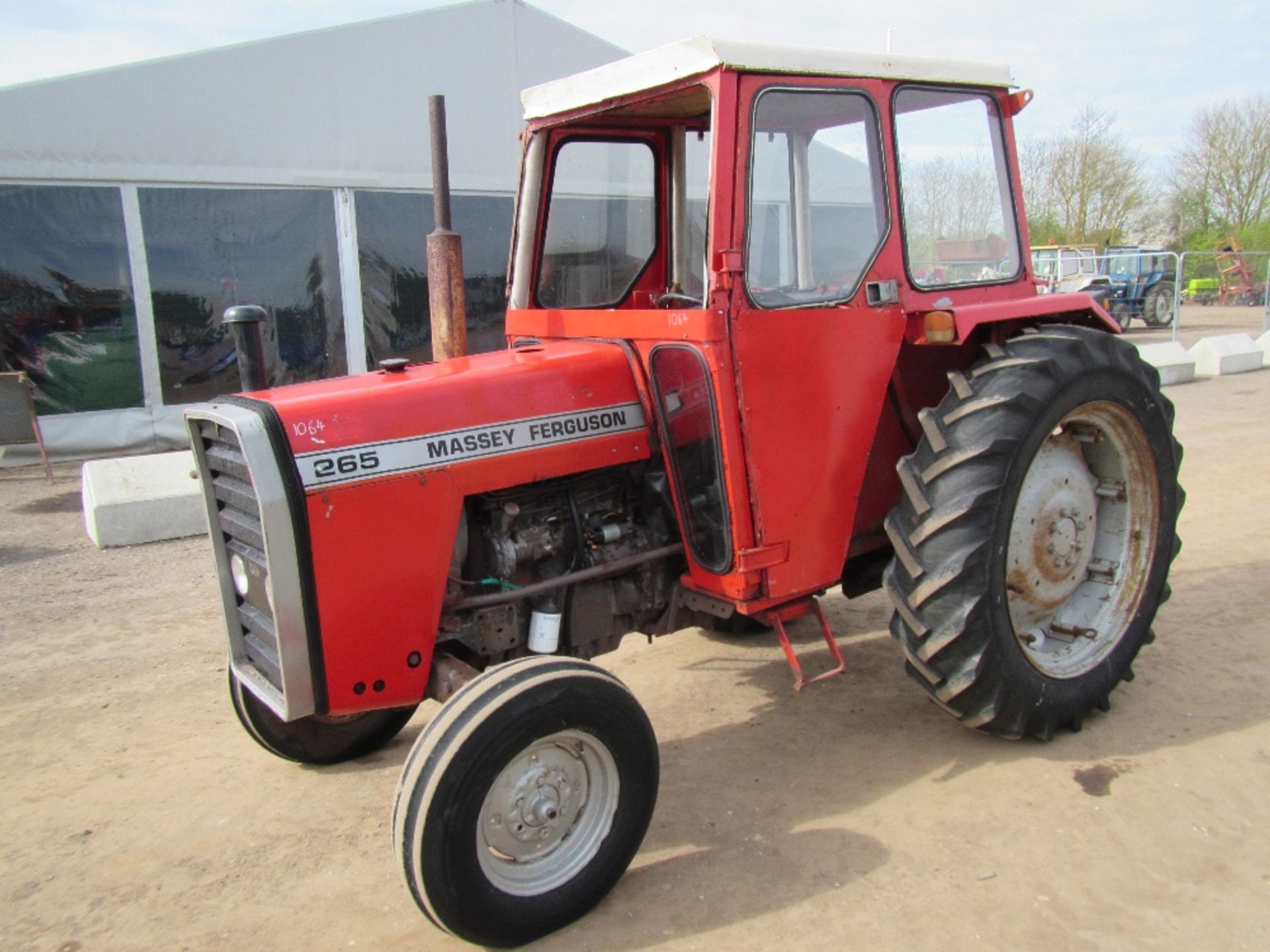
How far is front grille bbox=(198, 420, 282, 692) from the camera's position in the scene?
2.90 m

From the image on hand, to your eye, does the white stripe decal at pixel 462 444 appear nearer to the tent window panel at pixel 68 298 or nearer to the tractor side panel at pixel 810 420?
the tractor side panel at pixel 810 420

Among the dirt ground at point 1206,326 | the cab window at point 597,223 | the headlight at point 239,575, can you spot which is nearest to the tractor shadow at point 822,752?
the headlight at point 239,575

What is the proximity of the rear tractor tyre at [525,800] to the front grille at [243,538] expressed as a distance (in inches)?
25.4

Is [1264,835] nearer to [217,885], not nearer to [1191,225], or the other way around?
[217,885]

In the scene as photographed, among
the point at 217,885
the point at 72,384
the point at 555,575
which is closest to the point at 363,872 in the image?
the point at 217,885

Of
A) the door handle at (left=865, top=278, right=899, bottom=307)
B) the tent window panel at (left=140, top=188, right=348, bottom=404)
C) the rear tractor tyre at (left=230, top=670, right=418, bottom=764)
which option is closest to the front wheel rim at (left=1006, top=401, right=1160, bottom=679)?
the door handle at (left=865, top=278, right=899, bottom=307)

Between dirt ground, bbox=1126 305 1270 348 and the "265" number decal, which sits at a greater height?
the "265" number decal

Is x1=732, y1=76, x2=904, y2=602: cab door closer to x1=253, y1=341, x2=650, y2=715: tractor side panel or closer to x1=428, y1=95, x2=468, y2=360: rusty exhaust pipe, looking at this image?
x1=253, y1=341, x2=650, y2=715: tractor side panel

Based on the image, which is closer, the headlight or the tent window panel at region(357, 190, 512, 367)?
the headlight

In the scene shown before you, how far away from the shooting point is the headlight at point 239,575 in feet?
10.0

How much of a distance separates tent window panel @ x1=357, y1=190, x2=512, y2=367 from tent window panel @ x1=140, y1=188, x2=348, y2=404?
359 millimetres

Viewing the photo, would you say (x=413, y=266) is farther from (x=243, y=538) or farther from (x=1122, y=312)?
(x=1122, y=312)

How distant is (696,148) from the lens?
3.99m

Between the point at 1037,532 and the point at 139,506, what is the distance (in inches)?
228
